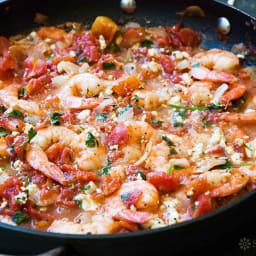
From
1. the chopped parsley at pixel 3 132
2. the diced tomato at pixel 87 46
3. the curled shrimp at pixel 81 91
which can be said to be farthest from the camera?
the diced tomato at pixel 87 46

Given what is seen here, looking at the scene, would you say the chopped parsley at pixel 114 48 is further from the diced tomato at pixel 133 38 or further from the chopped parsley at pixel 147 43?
the chopped parsley at pixel 147 43

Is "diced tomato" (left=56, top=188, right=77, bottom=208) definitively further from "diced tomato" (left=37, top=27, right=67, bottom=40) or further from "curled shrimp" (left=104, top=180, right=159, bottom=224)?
"diced tomato" (left=37, top=27, right=67, bottom=40)

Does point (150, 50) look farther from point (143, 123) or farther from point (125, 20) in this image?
point (143, 123)

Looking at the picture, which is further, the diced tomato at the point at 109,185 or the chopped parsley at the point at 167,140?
the chopped parsley at the point at 167,140

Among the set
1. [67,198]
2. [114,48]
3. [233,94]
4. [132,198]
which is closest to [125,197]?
[132,198]

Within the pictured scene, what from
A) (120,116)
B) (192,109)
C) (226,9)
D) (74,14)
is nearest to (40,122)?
(120,116)

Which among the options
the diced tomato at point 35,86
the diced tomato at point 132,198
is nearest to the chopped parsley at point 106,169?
the diced tomato at point 132,198

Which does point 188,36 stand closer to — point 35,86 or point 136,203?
point 35,86
